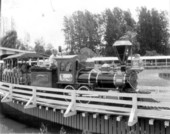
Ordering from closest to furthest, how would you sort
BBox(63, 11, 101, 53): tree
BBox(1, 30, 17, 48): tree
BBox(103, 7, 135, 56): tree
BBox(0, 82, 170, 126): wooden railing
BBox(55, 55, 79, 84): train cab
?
BBox(0, 82, 170, 126): wooden railing → BBox(55, 55, 79, 84): train cab → BBox(103, 7, 135, 56): tree → BBox(63, 11, 101, 53): tree → BBox(1, 30, 17, 48): tree

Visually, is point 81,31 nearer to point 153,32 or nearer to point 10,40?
point 153,32

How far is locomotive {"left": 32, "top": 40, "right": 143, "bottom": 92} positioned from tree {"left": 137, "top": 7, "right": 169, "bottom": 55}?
3759 centimetres

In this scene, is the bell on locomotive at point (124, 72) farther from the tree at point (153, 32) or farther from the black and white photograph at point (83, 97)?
the tree at point (153, 32)

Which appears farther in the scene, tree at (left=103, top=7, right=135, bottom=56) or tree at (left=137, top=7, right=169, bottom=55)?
tree at (left=103, top=7, right=135, bottom=56)

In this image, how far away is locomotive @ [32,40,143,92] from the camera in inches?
331

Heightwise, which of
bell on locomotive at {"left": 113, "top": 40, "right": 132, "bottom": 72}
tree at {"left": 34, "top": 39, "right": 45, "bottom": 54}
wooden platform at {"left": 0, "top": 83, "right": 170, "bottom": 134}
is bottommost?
wooden platform at {"left": 0, "top": 83, "right": 170, "bottom": 134}


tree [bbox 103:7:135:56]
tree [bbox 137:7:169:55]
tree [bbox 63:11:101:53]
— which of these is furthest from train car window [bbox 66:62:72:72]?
tree [bbox 137:7:169:55]

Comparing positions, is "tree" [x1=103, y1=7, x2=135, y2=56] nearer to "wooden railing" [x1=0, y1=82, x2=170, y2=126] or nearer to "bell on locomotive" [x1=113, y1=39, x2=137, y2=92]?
"wooden railing" [x1=0, y1=82, x2=170, y2=126]

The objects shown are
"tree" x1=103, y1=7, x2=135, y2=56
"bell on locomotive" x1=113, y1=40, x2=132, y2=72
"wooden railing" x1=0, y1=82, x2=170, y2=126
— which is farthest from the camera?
"tree" x1=103, y1=7, x2=135, y2=56

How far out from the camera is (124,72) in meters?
8.52

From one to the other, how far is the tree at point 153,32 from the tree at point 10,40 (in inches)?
963

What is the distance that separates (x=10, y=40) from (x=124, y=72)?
42765 mm

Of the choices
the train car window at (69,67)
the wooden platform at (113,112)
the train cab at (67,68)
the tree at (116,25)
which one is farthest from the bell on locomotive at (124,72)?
the tree at (116,25)

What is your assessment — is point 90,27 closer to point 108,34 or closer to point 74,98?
point 108,34
